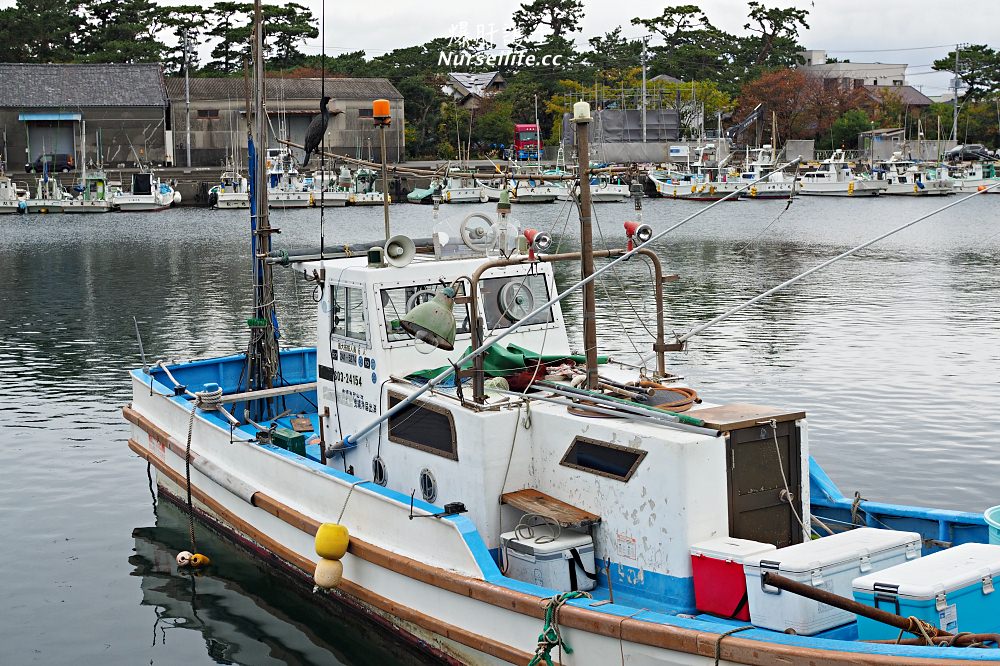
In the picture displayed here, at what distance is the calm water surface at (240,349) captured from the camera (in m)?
12.6

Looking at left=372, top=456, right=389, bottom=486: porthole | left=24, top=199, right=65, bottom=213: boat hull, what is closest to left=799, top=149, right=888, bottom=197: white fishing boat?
left=24, top=199, right=65, bottom=213: boat hull

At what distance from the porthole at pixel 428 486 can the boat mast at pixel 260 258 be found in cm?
481

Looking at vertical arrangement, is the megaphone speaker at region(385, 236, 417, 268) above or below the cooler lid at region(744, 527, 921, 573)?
above

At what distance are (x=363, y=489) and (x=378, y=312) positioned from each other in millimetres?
1945

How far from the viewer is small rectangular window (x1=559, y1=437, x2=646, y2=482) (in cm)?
936

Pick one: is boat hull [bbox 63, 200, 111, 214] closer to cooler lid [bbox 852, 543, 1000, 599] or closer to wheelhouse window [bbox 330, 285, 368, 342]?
wheelhouse window [bbox 330, 285, 368, 342]

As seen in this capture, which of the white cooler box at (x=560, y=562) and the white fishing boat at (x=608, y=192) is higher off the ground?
the white fishing boat at (x=608, y=192)

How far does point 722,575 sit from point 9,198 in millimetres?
84146

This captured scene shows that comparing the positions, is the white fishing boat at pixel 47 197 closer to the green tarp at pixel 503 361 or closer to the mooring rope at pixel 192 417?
the mooring rope at pixel 192 417

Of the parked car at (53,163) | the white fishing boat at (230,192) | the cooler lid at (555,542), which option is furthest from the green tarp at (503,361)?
the parked car at (53,163)

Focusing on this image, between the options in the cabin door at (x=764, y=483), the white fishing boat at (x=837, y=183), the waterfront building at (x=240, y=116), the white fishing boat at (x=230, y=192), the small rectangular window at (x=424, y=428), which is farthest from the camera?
the waterfront building at (x=240, y=116)

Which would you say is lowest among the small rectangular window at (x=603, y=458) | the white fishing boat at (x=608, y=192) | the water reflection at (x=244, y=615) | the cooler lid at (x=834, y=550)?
the water reflection at (x=244, y=615)

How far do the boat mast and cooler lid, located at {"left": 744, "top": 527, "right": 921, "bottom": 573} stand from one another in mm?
8327

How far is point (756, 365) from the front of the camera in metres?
24.9
